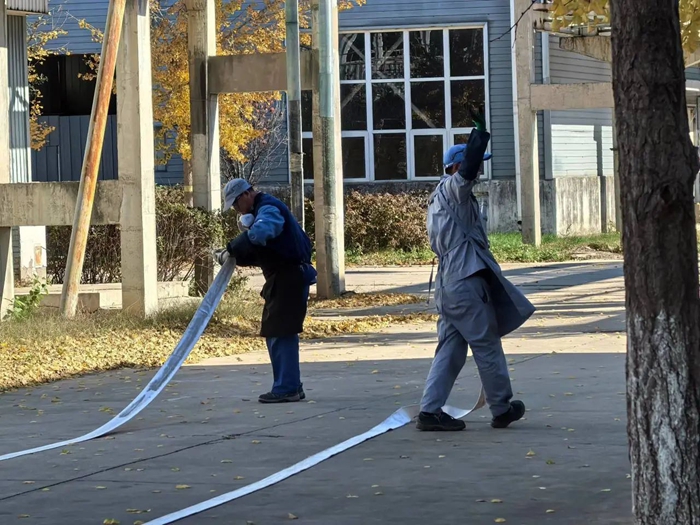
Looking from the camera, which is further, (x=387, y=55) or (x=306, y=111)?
(x=306, y=111)

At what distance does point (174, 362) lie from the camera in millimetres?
9633

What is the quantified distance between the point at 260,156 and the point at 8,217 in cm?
1811

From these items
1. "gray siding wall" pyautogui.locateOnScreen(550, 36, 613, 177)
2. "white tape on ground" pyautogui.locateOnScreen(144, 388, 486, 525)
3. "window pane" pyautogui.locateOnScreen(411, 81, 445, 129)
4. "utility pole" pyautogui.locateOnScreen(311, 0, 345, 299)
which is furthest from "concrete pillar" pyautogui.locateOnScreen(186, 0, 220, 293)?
"gray siding wall" pyautogui.locateOnScreen(550, 36, 613, 177)

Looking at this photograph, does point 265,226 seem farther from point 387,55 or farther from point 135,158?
point 387,55

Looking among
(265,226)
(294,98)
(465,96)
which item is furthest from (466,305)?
(465,96)

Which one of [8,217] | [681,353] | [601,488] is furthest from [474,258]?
[8,217]

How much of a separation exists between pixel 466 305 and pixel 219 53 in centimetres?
1992

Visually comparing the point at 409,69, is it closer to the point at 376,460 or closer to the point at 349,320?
the point at 349,320

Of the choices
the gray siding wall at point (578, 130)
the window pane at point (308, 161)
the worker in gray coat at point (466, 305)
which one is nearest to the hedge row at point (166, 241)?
the worker in gray coat at point (466, 305)

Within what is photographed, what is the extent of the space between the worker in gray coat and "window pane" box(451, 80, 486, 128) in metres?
25.5

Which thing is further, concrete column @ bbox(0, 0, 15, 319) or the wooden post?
concrete column @ bbox(0, 0, 15, 319)

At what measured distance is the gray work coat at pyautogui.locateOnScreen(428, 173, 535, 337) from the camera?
8.64 m

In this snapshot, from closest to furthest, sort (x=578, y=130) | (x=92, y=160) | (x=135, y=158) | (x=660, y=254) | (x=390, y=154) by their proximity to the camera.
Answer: (x=660, y=254) → (x=92, y=160) → (x=135, y=158) → (x=390, y=154) → (x=578, y=130)

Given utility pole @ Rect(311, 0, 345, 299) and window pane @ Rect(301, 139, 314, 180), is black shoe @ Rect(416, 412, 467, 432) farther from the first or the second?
window pane @ Rect(301, 139, 314, 180)
